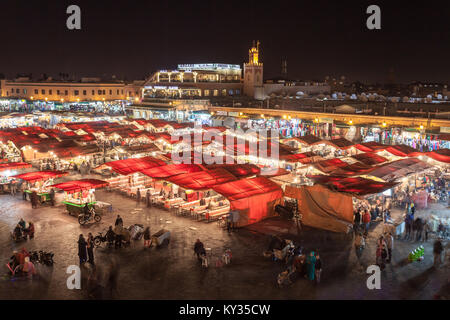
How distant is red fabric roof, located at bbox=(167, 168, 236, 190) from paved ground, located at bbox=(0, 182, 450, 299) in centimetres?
132

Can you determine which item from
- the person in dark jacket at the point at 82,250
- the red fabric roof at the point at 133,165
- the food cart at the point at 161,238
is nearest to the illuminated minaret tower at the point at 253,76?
the red fabric roof at the point at 133,165

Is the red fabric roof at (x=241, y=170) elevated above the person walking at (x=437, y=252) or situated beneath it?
elevated above

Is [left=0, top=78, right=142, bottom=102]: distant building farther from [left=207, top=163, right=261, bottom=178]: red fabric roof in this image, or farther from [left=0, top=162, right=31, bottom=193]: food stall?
[left=207, top=163, right=261, bottom=178]: red fabric roof

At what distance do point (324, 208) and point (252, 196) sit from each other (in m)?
2.23

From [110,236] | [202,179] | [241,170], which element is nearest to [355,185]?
[241,170]

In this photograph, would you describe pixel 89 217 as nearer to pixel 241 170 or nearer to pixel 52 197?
pixel 52 197

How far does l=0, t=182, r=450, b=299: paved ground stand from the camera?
8359 millimetres

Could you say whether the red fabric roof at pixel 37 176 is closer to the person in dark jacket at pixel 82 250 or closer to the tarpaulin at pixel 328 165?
the person in dark jacket at pixel 82 250

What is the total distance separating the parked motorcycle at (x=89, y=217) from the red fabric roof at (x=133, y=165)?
2.71 metres

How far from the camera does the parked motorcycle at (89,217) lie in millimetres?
12695

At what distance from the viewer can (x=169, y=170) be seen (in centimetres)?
1528

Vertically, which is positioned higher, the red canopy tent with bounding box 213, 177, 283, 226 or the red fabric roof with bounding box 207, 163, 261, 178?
the red fabric roof with bounding box 207, 163, 261, 178

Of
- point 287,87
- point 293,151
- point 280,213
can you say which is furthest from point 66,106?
point 280,213

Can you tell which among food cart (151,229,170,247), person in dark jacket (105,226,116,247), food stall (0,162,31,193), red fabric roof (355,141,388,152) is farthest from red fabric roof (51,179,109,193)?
red fabric roof (355,141,388,152)
